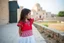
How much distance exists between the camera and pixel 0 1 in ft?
40.6

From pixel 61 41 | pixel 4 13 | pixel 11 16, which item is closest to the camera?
pixel 61 41

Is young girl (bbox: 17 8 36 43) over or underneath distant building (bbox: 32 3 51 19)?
over

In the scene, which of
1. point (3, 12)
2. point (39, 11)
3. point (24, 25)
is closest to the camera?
point (24, 25)

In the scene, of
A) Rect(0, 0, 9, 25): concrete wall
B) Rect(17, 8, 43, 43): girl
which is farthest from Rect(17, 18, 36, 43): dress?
Rect(0, 0, 9, 25): concrete wall

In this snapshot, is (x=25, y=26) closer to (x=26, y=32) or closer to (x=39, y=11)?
(x=26, y=32)

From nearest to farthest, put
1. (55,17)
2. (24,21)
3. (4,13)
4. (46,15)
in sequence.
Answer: (24,21) < (4,13) < (55,17) < (46,15)

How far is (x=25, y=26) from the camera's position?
8.31ft

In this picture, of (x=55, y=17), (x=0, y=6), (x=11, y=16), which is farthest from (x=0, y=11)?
(x=55, y=17)

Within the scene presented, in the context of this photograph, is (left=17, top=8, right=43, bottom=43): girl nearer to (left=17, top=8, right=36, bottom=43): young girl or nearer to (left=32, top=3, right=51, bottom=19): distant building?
(left=17, top=8, right=36, bottom=43): young girl

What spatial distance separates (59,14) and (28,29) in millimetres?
32946

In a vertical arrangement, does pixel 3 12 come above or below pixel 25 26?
below

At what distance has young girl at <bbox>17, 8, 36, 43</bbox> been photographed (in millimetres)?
2484

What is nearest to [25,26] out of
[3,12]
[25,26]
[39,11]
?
[25,26]

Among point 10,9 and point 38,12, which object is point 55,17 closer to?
point 38,12
